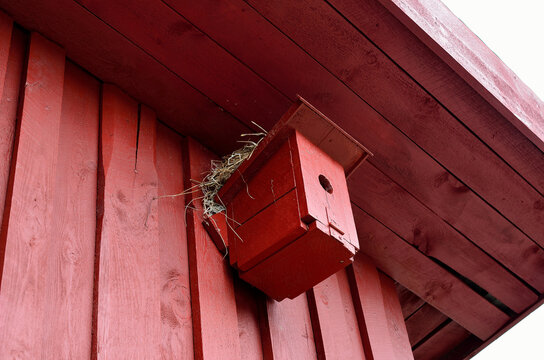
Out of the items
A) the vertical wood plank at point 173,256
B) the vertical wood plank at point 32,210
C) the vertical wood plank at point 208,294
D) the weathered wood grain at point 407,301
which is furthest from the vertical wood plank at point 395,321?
the vertical wood plank at point 32,210

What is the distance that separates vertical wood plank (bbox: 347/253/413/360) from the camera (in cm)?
254

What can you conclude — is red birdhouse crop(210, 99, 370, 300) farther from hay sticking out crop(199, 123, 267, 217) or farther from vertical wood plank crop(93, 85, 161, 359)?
vertical wood plank crop(93, 85, 161, 359)

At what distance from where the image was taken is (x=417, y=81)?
236 cm

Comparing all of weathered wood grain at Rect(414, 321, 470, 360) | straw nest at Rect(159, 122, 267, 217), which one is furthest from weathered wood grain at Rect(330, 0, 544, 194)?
weathered wood grain at Rect(414, 321, 470, 360)

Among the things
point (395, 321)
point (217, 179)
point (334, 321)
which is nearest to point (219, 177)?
point (217, 179)

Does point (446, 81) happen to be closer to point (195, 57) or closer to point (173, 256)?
point (195, 57)

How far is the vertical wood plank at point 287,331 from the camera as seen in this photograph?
218cm

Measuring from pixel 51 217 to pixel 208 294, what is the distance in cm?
47

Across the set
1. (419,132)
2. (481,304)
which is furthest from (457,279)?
(419,132)

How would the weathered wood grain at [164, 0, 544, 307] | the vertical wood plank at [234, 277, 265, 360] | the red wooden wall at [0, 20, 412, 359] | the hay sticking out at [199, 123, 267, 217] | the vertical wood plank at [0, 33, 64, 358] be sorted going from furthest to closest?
the hay sticking out at [199, 123, 267, 217]
the weathered wood grain at [164, 0, 544, 307]
the vertical wood plank at [234, 277, 265, 360]
the red wooden wall at [0, 20, 412, 359]
the vertical wood plank at [0, 33, 64, 358]

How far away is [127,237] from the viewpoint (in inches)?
79.0

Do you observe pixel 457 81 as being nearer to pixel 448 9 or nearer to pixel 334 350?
pixel 448 9

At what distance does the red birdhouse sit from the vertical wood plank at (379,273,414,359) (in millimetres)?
560

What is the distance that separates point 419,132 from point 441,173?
185 mm
